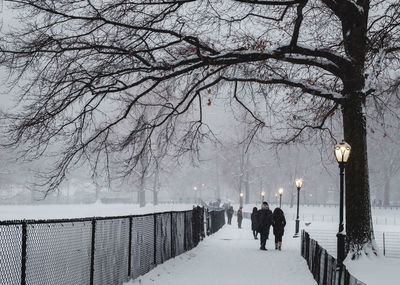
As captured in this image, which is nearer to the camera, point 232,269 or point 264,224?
point 232,269

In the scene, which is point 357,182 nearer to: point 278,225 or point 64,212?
point 278,225

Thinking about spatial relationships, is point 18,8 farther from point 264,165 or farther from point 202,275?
point 264,165

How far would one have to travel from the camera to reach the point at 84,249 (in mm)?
9516

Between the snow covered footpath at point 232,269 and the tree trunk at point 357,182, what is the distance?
1.81m

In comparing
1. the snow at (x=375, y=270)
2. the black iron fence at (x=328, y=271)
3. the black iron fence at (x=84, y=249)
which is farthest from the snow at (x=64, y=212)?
the black iron fence at (x=328, y=271)

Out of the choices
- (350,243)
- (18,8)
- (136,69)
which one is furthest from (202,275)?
(18,8)

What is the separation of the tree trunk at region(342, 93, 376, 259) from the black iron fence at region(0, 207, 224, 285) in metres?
5.60

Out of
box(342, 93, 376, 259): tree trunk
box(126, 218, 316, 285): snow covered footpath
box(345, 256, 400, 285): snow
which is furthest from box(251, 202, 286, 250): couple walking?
box(345, 256, 400, 285): snow

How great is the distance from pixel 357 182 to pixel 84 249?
9.91m

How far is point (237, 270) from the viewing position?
595 inches

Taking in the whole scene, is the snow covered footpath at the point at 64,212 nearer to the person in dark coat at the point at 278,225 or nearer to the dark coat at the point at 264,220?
the dark coat at the point at 264,220

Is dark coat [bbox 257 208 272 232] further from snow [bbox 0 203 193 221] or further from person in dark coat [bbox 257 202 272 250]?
snow [bbox 0 203 193 221]

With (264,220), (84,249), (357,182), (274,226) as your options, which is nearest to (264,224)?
(264,220)

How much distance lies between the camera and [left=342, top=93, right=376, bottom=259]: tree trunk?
54.4 ft
